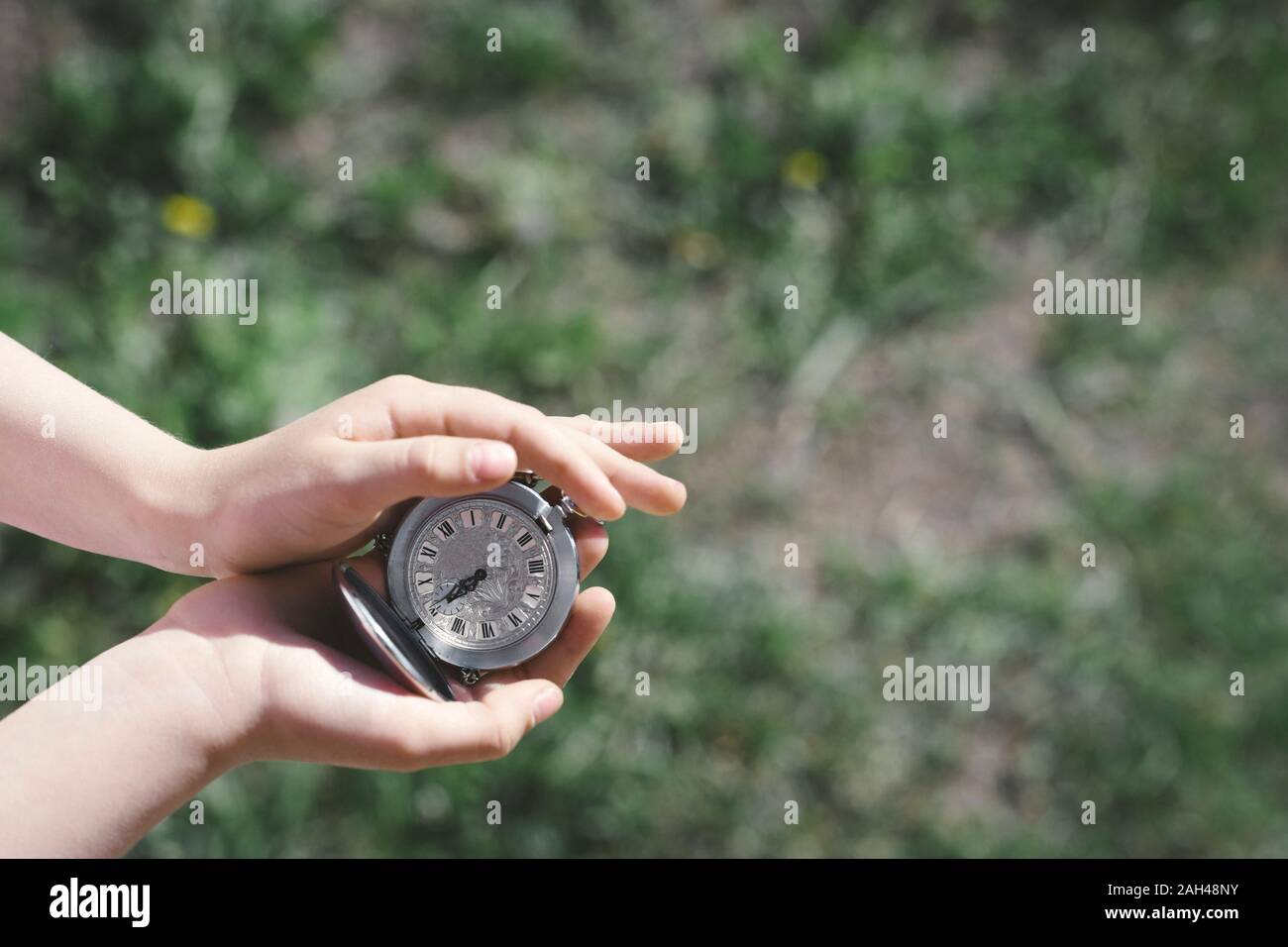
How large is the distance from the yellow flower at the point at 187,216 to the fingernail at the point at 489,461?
2233mm

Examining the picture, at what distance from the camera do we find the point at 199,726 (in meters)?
1.98

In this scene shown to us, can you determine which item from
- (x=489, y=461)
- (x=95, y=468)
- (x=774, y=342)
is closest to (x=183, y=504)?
(x=95, y=468)

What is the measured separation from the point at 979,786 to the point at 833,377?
140 centimetres

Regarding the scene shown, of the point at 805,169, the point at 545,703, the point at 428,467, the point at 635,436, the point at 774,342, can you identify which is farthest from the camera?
the point at 805,169

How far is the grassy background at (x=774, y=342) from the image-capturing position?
3.40m

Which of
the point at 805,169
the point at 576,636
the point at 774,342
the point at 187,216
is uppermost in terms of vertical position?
the point at 805,169

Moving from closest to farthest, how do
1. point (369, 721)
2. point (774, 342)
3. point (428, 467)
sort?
1. point (428, 467)
2. point (369, 721)
3. point (774, 342)

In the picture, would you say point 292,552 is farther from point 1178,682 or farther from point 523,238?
point 1178,682

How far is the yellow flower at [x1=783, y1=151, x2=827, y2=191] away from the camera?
13.0 ft

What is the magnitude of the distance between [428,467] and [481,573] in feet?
1.40

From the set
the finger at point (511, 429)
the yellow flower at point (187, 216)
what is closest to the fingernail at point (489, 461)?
the finger at point (511, 429)

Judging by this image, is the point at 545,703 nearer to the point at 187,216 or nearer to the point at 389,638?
the point at 389,638

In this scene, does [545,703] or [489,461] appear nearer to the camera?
[489,461]

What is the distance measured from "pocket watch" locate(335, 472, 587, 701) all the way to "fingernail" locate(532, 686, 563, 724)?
0.32ft
